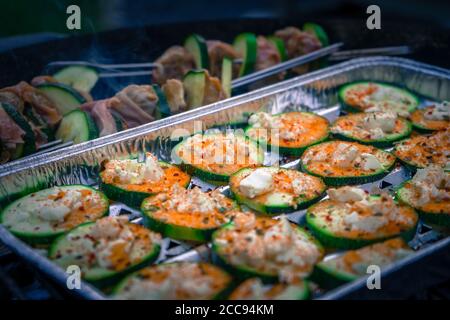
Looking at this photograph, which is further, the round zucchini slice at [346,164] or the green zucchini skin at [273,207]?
the round zucchini slice at [346,164]

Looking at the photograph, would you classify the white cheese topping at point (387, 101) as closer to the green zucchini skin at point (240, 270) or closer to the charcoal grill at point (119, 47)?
the charcoal grill at point (119, 47)

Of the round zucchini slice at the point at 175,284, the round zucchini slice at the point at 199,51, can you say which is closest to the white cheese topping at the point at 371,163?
the round zucchini slice at the point at 175,284

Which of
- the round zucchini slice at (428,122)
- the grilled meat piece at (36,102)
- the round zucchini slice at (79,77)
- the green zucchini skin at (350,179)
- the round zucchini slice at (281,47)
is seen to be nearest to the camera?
the green zucchini skin at (350,179)

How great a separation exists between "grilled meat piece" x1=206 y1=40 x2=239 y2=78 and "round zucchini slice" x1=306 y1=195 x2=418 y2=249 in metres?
2.50

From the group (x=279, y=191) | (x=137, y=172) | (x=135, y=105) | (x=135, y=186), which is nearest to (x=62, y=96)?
(x=135, y=105)

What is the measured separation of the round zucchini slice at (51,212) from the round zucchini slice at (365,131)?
1.86 metres

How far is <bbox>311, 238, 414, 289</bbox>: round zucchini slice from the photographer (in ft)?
8.78

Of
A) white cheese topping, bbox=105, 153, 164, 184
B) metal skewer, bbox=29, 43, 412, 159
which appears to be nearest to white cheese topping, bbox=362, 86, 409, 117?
metal skewer, bbox=29, 43, 412, 159

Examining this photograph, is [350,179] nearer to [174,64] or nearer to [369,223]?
[369,223]

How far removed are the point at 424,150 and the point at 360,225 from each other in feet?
4.14

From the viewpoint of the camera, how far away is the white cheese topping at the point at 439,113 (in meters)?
4.48

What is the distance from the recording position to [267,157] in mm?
4133
